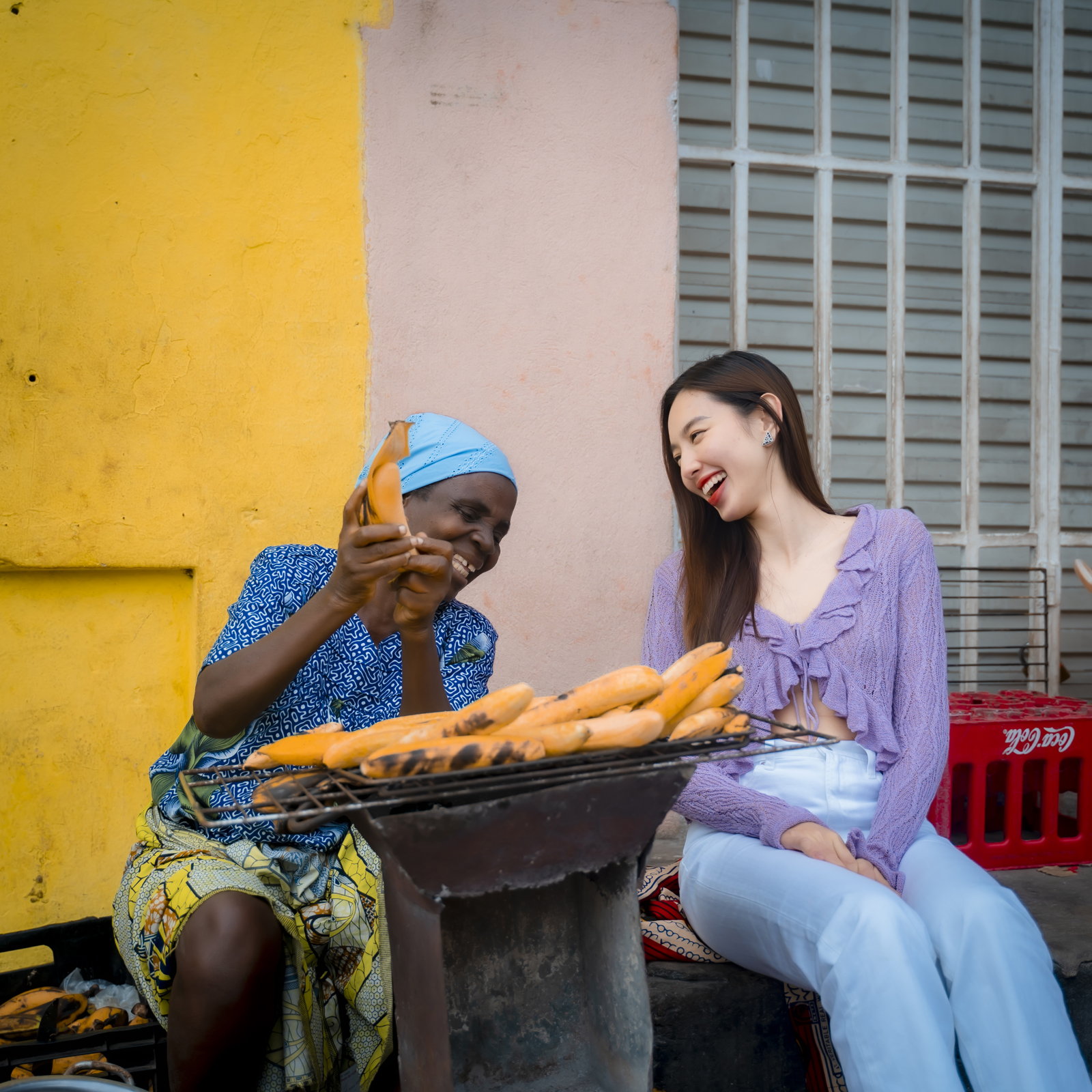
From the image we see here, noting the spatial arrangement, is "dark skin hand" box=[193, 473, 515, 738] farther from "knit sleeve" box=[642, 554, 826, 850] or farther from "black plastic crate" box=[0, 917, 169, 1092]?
"black plastic crate" box=[0, 917, 169, 1092]

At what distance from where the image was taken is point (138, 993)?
8.16ft

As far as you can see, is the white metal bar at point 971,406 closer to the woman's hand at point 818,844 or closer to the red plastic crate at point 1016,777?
the red plastic crate at point 1016,777

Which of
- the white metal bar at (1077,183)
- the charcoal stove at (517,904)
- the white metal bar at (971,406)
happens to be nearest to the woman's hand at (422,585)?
the charcoal stove at (517,904)

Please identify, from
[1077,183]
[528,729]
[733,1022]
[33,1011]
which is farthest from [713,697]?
[1077,183]

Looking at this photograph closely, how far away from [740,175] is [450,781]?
3378mm

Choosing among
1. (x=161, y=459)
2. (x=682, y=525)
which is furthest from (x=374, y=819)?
(x=161, y=459)

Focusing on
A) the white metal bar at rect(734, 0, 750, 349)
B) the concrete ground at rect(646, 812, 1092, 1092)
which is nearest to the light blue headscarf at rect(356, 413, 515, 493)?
the concrete ground at rect(646, 812, 1092, 1092)

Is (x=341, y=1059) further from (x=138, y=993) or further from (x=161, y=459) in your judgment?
(x=161, y=459)

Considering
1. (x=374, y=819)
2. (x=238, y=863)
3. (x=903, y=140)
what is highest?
(x=903, y=140)

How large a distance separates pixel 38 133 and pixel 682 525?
2478 millimetres

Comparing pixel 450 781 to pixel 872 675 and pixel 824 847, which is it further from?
pixel 872 675

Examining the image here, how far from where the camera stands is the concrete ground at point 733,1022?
8.35 feet

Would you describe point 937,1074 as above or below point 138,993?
above

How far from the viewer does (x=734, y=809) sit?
2268mm
